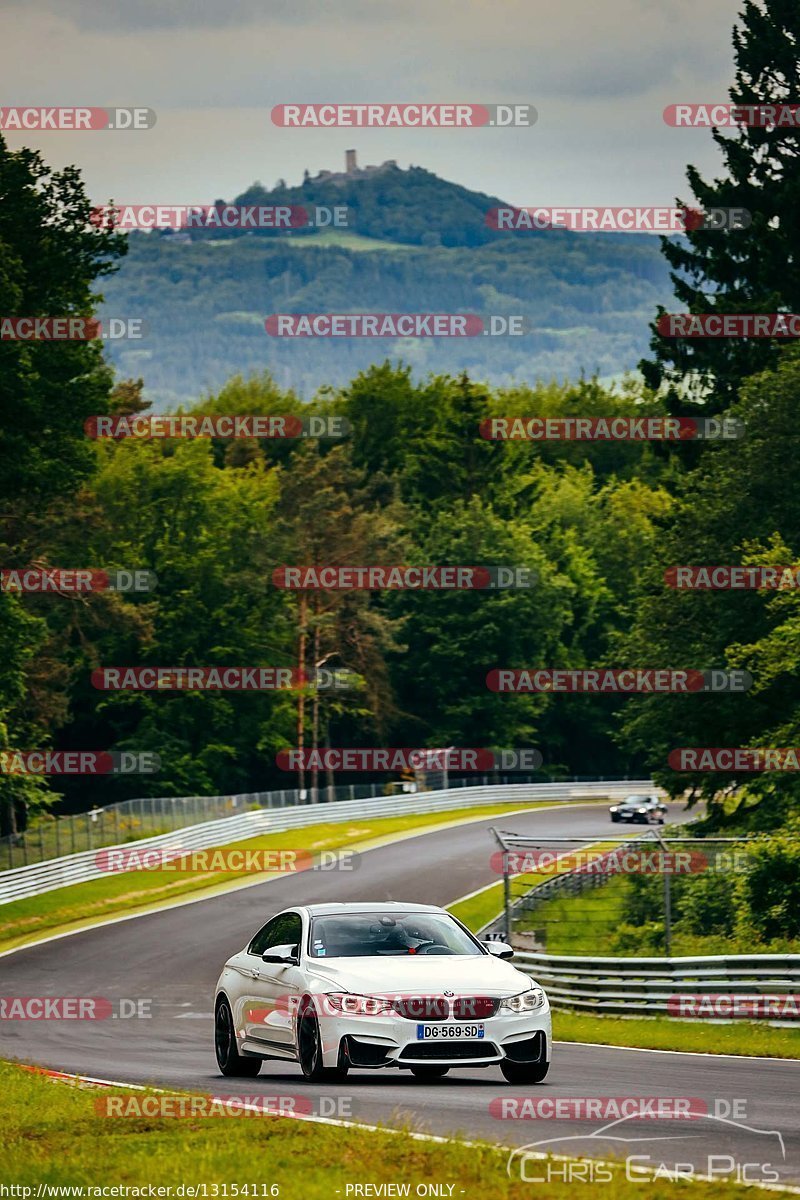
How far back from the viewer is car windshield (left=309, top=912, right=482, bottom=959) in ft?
47.9

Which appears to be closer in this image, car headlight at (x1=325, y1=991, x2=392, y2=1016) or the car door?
car headlight at (x1=325, y1=991, x2=392, y2=1016)

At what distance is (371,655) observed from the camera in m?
92.5

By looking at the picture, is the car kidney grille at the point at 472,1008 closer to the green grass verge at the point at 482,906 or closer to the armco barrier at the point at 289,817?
the green grass verge at the point at 482,906

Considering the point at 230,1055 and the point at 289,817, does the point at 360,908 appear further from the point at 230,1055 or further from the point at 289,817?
the point at 289,817

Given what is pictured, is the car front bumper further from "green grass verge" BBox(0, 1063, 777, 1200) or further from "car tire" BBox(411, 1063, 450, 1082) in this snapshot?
"green grass verge" BBox(0, 1063, 777, 1200)

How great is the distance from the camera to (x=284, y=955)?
14.7 meters

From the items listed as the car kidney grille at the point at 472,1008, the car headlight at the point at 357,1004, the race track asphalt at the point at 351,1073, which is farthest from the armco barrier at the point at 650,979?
the car headlight at the point at 357,1004

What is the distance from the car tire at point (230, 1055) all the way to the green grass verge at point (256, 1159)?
3941 mm

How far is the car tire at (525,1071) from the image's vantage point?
45.4 feet

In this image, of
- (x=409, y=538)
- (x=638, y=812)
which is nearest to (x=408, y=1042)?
(x=638, y=812)

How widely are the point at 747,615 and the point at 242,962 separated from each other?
27472 mm

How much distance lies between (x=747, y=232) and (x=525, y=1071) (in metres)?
42.5

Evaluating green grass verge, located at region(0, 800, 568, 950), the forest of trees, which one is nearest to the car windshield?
the forest of trees

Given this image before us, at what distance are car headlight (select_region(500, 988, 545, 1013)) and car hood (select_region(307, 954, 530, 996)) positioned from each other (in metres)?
0.05
